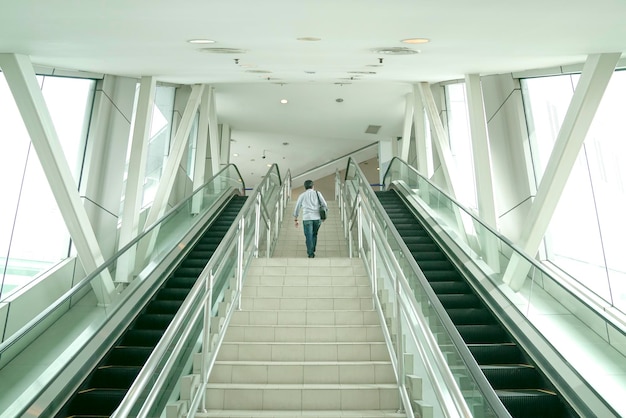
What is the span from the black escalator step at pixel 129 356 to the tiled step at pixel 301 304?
63.8 inches

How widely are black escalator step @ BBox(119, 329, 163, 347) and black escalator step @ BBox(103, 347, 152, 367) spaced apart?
279mm

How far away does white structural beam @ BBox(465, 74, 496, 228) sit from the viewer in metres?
7.23

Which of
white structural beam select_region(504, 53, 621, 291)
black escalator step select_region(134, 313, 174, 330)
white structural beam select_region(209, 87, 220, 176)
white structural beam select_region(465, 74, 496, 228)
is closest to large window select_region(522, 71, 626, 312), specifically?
white structural beam select_region(504, 53, 621, 291)

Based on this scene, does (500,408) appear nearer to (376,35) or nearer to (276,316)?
(276,316)

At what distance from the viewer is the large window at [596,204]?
19.7 ft

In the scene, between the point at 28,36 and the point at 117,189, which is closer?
the point at 28,36

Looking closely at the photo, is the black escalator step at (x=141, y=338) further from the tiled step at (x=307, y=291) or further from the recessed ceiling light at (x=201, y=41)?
the recessed ceiling light at (x=201, y=41)

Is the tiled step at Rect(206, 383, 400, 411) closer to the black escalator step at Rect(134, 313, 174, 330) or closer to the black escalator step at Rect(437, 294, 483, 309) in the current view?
the black escalator step at Rect(134, 313, 174, 330)

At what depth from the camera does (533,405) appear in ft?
11.8

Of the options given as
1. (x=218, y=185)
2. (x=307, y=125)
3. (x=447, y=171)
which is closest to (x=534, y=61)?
(x=447, y=171)

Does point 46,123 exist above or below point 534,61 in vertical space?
below

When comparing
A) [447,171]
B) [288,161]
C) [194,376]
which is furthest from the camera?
[288,161]

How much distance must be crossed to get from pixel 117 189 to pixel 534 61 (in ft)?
22.8

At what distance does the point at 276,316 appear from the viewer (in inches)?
211
